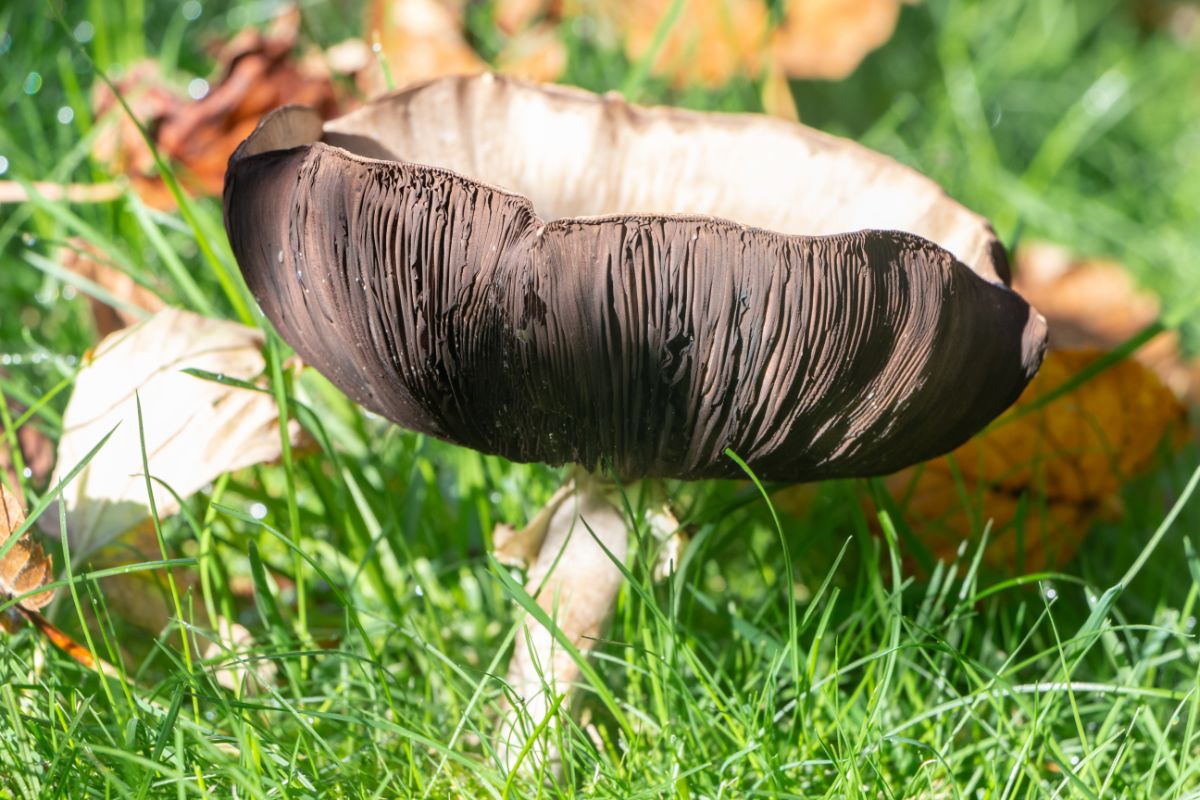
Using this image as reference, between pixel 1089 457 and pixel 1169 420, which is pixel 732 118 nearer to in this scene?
pixel 1089 457

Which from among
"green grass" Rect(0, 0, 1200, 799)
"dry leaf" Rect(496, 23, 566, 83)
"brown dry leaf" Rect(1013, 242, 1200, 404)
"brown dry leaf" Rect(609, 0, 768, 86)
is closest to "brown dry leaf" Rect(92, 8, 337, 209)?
"green grass" Rect(0, 0, 1200, 799)

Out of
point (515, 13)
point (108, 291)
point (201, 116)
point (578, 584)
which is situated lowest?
point (578, 584)

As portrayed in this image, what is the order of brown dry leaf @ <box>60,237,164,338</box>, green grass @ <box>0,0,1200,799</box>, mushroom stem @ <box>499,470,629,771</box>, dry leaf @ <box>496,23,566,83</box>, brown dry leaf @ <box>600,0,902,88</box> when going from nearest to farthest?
1. green grass @ <box>0,0,1200,799</box>
2. mushroom stem @ <box>499,470,629,771</box>
3. brown dry leaf @ <box>60,237,164,338</box>
4. dry leaf @ <box>496,23,566,83</box>
5. brown dry leaf @ <box>600,0,902,88</box>

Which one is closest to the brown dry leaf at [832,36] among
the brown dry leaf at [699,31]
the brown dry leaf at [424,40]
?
the brown dry leaf at [699,31]

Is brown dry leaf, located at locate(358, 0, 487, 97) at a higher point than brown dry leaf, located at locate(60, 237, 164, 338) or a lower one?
higher

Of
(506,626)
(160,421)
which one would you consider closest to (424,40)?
(160,421)

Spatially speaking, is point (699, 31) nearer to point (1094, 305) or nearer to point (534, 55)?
point (534, 55)

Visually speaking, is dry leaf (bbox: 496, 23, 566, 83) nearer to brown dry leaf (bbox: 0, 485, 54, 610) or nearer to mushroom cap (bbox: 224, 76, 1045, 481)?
mushroom cap (bbox: 224, 76, 1045, 481)

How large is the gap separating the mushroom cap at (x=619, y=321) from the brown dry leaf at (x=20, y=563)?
41cm

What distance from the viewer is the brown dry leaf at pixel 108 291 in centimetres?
220

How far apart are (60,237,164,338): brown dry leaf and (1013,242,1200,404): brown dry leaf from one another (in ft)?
7.49

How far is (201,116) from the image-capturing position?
253cm

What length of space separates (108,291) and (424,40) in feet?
4.45

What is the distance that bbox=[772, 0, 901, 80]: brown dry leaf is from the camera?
11.4ft
